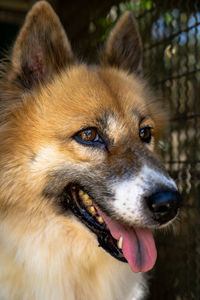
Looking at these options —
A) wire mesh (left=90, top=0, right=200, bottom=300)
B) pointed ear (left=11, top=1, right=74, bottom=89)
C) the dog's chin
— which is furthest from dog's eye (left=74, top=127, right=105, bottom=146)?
wire mesh (left=90, top=0, right=200, bottom=300)

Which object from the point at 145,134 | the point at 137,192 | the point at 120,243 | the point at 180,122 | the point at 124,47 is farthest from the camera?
the point at 180,122

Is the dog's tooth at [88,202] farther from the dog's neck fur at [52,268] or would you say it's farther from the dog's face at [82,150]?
the dog's neck fur at [52,268]

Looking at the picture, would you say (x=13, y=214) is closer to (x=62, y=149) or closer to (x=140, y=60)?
(x=62, y=149)

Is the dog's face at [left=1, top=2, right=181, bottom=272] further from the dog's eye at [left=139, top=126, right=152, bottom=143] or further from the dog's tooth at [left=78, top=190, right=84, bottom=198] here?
the dog's eye at [left=139, top=126, right=152, bottom=143]

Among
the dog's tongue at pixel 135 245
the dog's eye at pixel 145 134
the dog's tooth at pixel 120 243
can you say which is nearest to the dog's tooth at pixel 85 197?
the dog's tongue at pixel 135 245

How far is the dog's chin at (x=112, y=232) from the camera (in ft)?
7.34

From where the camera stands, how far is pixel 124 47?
10.2 ft

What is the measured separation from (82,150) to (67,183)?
0.72 feet

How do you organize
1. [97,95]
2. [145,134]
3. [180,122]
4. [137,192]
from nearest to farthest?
[137,192]
[97,95]
[145,134]
[180,122]

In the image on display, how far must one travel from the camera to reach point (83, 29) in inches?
198

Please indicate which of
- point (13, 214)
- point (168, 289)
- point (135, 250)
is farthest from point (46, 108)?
point (168, 289)

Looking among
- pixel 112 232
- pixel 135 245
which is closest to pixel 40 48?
pixel 112 232

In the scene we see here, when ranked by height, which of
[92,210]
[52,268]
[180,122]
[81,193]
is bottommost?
[52,268]

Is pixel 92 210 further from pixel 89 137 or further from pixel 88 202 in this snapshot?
pixel 89 137
